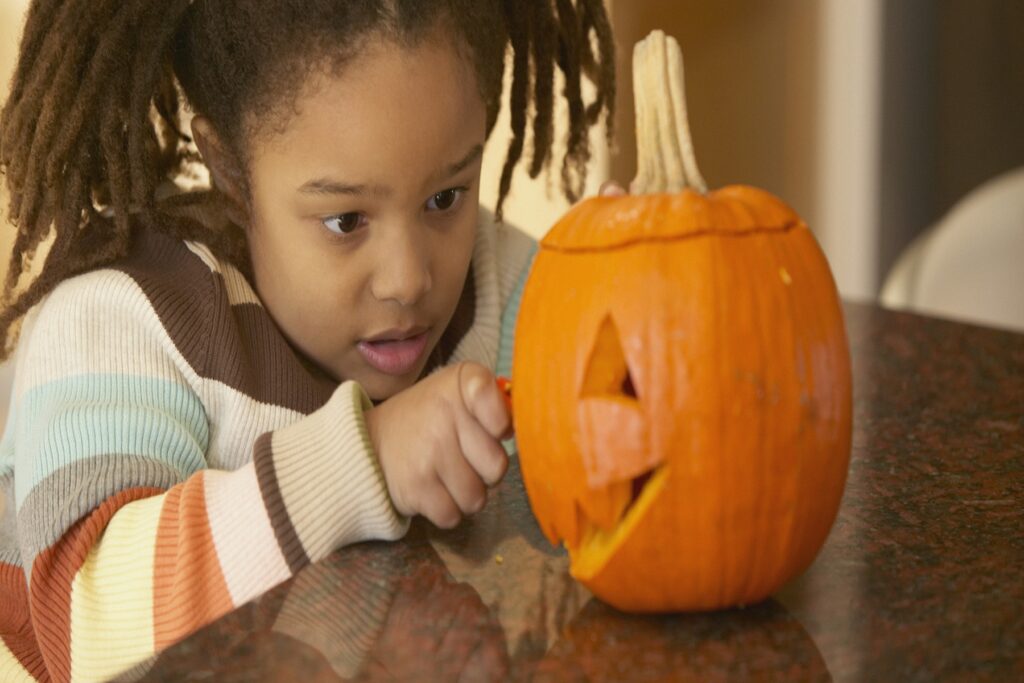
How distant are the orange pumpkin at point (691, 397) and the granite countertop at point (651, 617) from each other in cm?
3

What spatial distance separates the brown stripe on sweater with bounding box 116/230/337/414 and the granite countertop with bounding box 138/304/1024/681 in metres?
0.39

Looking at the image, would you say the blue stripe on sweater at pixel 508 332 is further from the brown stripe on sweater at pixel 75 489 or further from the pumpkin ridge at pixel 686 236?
the pumpkin ridge at pixel 686 236

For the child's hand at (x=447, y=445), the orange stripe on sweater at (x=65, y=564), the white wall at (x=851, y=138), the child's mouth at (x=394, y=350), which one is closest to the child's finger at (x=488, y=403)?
the child's hand at (x=447, y=445)

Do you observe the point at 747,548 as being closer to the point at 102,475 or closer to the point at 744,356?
the point at 744,356

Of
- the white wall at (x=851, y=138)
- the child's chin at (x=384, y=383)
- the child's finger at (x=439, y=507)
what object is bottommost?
the white wall at (x=851, y=138)

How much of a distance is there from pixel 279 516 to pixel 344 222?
378mm

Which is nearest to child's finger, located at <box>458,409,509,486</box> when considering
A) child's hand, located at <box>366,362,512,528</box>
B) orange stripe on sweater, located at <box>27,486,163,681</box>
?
child's hand, located at <box>366,362,512,528</box>

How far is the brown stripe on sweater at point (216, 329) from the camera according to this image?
123 cm

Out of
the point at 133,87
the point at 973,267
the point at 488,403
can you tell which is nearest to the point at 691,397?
the point at 488,403

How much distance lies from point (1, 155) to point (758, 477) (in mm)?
947

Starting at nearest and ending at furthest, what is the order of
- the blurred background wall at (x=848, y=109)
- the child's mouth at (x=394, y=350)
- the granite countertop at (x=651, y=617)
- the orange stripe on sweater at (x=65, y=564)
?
the granite countertop at (x=651, y=617) < the orange stripe on sweater at (x=65, y=564) < the child's mouth at (x=394, y=350) < the blurred background wall at (x=848, y=109)

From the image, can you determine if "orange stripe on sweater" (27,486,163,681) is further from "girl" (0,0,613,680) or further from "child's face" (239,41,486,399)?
"child's face" (239,41,486,399)

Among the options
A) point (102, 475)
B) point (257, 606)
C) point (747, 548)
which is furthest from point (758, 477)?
point (102, 475)

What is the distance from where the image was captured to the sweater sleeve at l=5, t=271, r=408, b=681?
3.09ft
